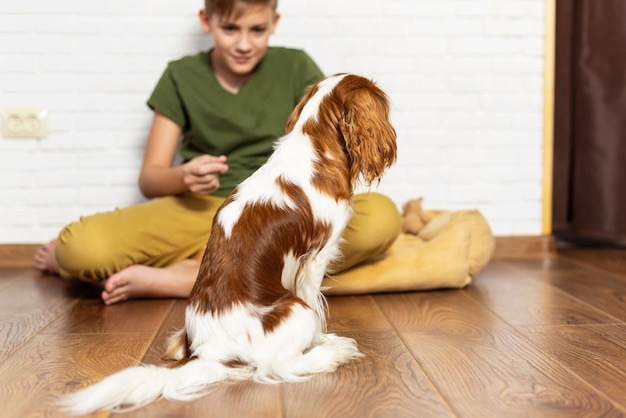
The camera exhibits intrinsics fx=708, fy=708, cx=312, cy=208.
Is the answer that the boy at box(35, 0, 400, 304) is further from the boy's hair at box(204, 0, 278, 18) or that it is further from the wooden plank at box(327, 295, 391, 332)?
the wooden plank at box(327, 295, 391, 332)

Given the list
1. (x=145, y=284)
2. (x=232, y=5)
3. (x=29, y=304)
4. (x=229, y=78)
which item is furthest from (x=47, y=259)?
(x=232, y=5)

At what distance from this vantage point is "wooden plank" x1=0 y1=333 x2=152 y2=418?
1.26m

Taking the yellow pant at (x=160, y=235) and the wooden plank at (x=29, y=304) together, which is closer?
the wooden plank at (x=29, y=304)

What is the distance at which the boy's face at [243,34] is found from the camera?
2.22 meters

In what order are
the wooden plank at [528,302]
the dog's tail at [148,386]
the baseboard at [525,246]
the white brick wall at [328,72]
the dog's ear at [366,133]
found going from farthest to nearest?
the baseboard at [525,246] < the white brick wall at [328,72] < the wooden plank at [528,302] < the dog's ear at [366,133] < the dog's tail at [148,386]

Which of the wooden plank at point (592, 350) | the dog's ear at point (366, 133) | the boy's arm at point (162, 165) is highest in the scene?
the dog's ear at point (366, 133)

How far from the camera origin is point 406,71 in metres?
2.83

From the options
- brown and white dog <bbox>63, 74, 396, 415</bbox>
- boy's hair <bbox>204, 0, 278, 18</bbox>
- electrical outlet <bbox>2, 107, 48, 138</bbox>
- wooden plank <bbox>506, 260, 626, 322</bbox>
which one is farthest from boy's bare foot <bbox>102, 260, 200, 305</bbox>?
wooden plank <bbox>506, 260, 626, 322</bbox>

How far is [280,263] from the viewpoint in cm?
141

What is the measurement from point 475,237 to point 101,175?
147 cm

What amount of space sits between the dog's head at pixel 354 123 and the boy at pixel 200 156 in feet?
2.07

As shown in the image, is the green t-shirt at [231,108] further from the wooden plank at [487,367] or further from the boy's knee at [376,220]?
the wooden plank at [487,367]

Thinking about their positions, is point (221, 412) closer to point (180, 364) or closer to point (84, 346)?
point (180, 364)

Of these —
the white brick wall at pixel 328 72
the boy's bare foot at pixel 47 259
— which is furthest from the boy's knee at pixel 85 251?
the white brick wall at pixel 328 72
